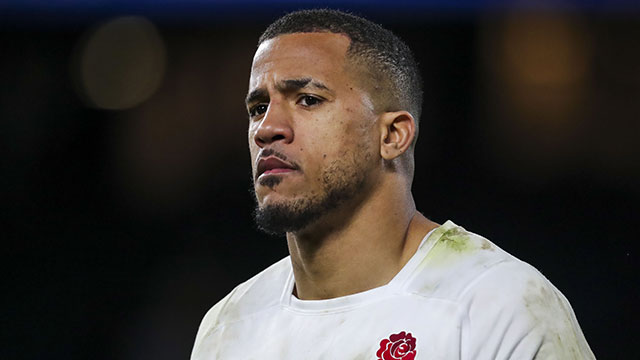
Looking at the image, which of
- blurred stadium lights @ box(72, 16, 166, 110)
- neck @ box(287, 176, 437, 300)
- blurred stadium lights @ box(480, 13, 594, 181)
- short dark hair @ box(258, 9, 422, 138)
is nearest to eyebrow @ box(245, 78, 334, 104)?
short dark hair @ box(258, 9, 422, 138)

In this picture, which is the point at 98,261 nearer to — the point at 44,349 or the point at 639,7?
the point at 44,349

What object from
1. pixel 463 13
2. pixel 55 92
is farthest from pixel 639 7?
pixel 55 92

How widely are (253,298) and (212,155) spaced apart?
3422mm

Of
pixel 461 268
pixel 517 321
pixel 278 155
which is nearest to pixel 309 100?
pixel 278 155

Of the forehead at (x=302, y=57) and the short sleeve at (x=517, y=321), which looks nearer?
the short sleeve at (x=517, y=321)

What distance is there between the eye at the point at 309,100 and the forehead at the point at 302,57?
0.22 ft

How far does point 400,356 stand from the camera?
255 centimetres

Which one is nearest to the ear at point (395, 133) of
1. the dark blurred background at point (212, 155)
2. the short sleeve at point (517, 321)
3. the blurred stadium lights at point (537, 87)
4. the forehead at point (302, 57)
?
the forehead at point (302, 57)

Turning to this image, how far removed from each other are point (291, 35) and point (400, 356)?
112cm

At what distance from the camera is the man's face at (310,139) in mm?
2768

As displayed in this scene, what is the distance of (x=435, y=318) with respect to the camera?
2561 millimetres

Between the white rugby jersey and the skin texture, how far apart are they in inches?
3.5

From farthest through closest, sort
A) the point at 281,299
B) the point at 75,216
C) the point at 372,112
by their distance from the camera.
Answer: the point at 75,216, the point at 281,299, the point at 372,112

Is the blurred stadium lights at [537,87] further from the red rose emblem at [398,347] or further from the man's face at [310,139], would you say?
the red rose emblem at [398,347]
